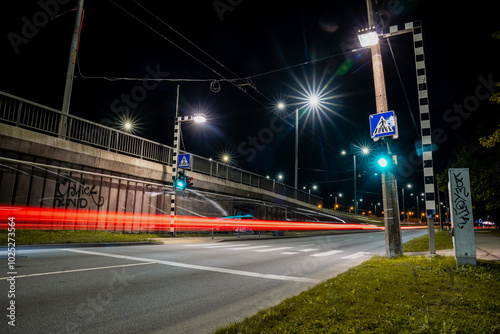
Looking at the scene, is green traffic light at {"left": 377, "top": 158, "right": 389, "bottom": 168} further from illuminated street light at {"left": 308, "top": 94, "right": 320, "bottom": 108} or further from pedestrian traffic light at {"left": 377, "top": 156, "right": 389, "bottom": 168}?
illuminated street light at {"left": 308, "top": 94, "right": 320, "bottom": 108}

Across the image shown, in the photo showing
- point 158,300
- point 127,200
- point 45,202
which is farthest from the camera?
point 127,200

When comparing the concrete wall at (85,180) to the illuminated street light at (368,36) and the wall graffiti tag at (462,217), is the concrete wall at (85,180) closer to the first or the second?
the illuminated street light at (368,36)

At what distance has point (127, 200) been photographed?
60.4ft

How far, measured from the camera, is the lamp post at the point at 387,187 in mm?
9484

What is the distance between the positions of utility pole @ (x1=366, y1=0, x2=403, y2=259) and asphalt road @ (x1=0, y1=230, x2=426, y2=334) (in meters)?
2.06

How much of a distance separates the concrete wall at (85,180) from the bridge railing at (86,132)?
0.64 m

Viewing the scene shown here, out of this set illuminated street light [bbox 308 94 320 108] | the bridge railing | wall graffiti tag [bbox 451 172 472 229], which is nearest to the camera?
wall graffiti tag [bbox 451 172 472 229]

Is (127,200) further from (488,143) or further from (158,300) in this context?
(488,143)

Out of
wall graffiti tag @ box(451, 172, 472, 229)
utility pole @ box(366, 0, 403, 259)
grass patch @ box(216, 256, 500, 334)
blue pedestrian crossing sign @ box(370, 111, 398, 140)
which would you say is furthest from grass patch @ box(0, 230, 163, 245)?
wall graffiti tag @ box(451, 172, 472, 229)

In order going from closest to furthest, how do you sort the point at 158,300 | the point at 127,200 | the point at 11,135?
the point at 158,300
the point at 11,135
the point at 127,200

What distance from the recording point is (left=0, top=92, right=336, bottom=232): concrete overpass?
1312 cm

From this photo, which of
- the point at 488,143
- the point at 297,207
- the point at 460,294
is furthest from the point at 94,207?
the point at 297,207

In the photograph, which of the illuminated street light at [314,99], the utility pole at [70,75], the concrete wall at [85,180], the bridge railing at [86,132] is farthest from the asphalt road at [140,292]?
the illuminated street light at [314,99]

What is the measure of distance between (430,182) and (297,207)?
27.8m
